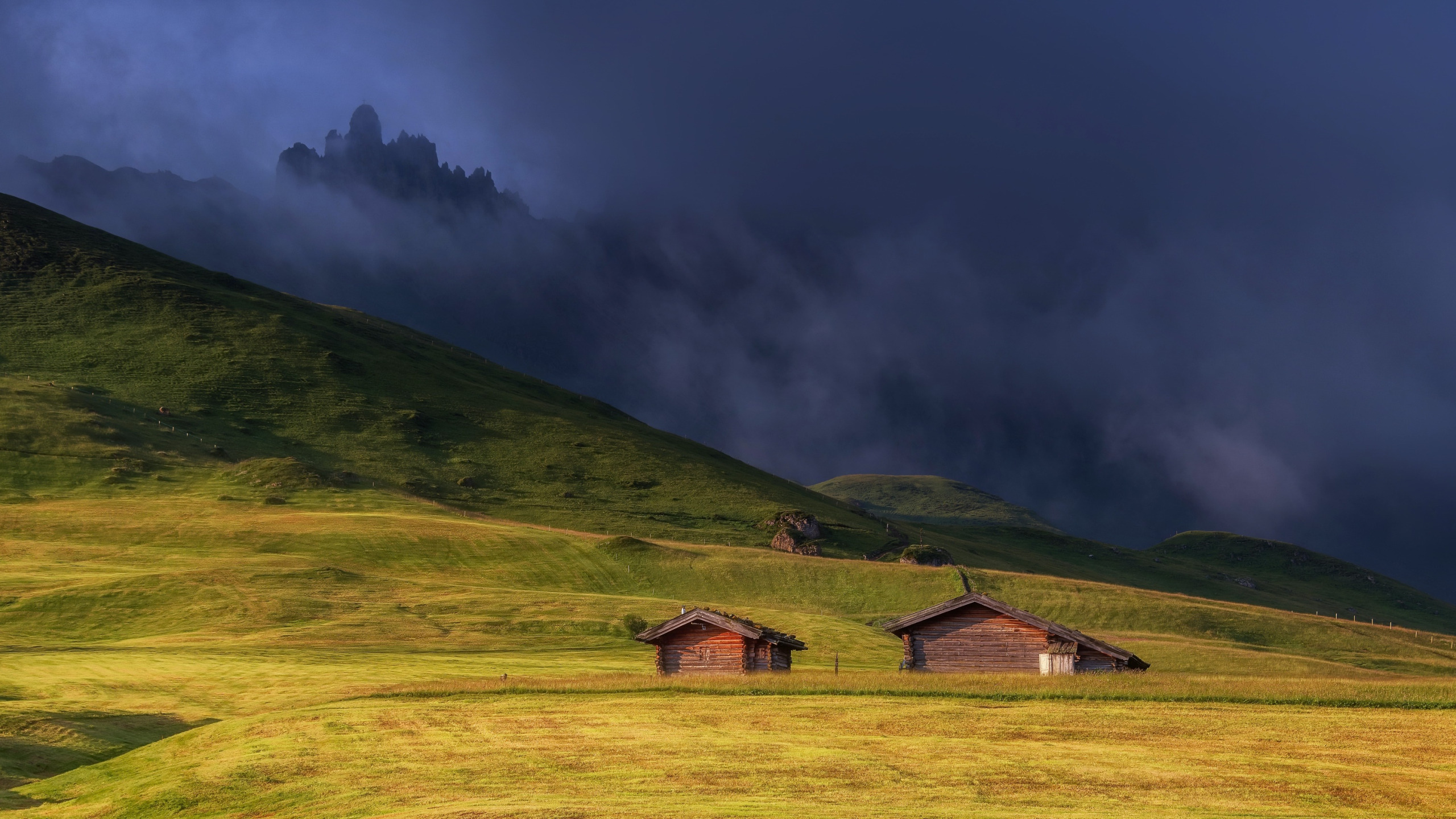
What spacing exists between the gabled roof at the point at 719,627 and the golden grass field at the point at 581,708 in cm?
353

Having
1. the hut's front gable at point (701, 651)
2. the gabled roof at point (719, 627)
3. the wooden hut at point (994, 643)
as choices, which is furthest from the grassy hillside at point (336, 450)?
the wooden hut at point (994, 643)

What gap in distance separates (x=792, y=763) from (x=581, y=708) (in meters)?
15.0

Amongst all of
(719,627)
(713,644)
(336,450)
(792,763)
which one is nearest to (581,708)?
(792,763)

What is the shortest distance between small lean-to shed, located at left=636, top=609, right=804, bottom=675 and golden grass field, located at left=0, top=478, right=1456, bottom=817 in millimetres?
3811

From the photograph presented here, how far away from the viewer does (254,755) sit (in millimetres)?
31844

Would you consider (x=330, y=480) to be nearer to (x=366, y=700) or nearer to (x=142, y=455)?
(x=142, y=455)

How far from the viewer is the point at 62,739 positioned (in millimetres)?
37312

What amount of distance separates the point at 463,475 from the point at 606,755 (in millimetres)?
136592

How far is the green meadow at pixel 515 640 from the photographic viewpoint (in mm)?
26516

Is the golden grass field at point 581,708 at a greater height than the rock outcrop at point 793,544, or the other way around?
the rock outcrop at point 793,544

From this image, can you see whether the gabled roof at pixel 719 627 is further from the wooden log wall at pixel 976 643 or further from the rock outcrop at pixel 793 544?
the rock outcrop at pixel 793 544

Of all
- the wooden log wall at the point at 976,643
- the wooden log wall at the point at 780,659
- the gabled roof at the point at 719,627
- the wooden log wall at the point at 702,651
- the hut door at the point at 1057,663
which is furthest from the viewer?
the wooden log wall at the point at 780,659

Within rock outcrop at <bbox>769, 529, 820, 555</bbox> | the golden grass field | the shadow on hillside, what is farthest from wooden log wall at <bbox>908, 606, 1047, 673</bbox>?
rock outcrop at <bbox>769, 529, 820, 555</bbox>

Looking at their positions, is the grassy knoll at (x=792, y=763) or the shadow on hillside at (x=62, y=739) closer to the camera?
the grassy knoll at (x=792, y=763)
